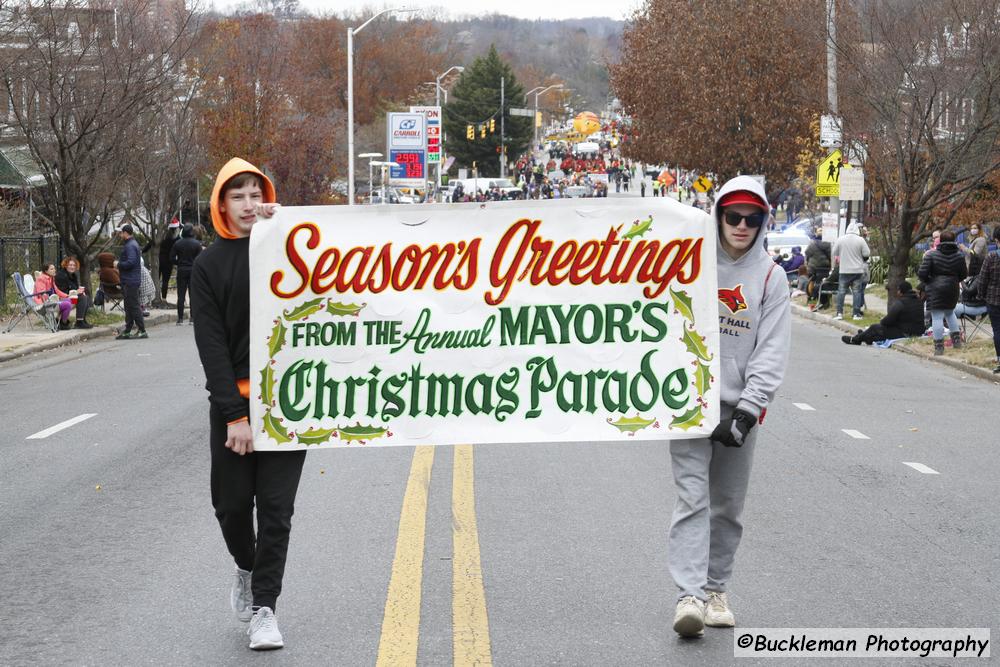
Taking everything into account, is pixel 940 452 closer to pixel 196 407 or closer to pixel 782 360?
pixel 782 360

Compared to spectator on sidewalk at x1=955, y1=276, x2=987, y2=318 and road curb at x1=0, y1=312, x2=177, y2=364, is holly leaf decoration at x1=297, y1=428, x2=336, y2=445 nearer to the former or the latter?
road curb at x1=0, y1=312, x2=177, y2=364

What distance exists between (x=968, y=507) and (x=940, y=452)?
8.39 feet

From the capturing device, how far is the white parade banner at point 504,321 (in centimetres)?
586

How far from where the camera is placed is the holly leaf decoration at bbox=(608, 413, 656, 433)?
5895mm

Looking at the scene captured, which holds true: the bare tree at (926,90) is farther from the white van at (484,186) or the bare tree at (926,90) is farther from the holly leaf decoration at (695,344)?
the white van at (484,186)

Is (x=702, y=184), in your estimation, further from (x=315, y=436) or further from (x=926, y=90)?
(x=315, y=436)

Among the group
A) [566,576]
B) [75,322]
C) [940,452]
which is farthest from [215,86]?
[566,576]

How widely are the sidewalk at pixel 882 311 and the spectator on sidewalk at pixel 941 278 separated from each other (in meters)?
0.49

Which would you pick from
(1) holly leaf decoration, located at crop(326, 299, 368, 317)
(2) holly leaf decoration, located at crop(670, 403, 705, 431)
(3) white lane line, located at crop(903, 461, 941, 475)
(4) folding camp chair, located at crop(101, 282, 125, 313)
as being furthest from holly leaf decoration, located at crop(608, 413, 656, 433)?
(4) folding camp chair, located at crop(101, 282, 125, 313)

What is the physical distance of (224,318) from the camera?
5.61 m

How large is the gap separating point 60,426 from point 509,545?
268 inches

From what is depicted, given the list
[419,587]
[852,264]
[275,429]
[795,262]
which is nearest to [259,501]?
[275,429]

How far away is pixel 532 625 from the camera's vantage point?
19.4 feet

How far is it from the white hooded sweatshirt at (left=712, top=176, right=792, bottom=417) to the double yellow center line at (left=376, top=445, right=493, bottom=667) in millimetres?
1498
